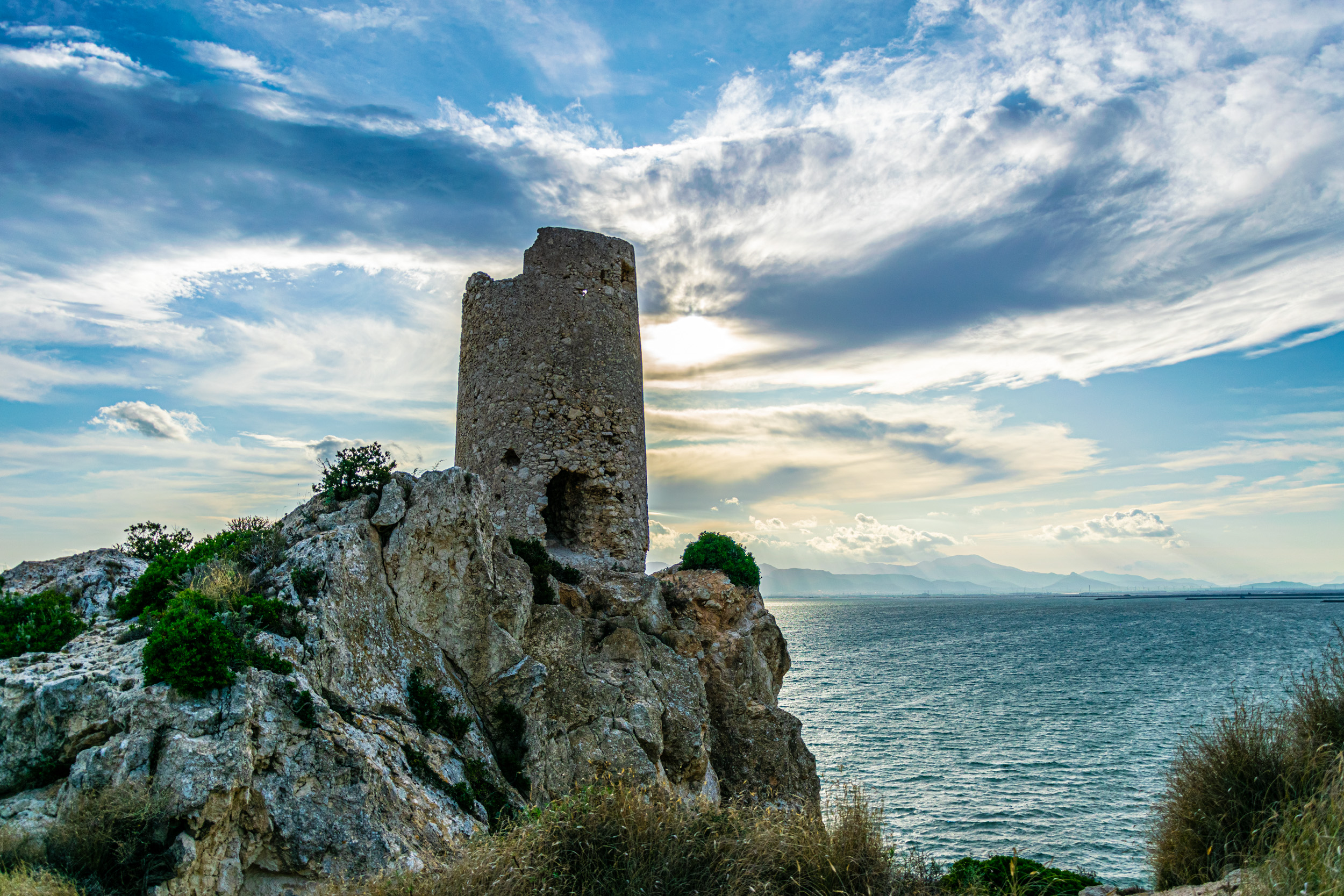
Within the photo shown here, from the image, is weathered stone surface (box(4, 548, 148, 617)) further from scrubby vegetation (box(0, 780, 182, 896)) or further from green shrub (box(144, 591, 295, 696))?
scrubby vegetation (box(0, 780, 182, 896))

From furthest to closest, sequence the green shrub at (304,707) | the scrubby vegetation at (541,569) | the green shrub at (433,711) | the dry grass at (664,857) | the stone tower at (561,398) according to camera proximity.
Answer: the stone tower at (561,398) < the scrubby vegetation at (541,569) < the green shrub at (433,711) < the green shrub at (304,707) < the dry grass at (664,857)

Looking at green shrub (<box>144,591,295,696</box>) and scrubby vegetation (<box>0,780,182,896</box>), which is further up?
green shrub (<box>144,591,295,696</box>)

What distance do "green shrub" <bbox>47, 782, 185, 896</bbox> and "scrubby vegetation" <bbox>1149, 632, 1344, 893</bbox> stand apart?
1001cm

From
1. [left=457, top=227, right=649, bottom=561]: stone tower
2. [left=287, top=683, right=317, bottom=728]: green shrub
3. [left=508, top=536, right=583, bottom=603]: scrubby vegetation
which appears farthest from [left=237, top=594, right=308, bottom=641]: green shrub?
[left=457, top=227, right=649, bottom=561]: stone tower

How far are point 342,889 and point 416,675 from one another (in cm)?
400

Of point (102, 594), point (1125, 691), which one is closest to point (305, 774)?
point (102, 594)

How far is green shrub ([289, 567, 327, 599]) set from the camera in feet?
29.4

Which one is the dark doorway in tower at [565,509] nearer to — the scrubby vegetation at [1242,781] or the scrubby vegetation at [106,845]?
the scrubby vegetation at [106,845]

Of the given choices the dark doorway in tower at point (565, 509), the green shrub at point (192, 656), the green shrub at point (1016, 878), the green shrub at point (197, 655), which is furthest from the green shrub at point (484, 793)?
the dark doorway in tower at point (565, 509)

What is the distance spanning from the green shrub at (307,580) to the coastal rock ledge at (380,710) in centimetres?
4

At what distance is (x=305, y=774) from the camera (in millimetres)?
7129

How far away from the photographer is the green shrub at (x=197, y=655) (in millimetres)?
7086

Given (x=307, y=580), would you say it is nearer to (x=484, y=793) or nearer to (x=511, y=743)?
(x=484, y=793)

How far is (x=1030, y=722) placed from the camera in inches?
1508
